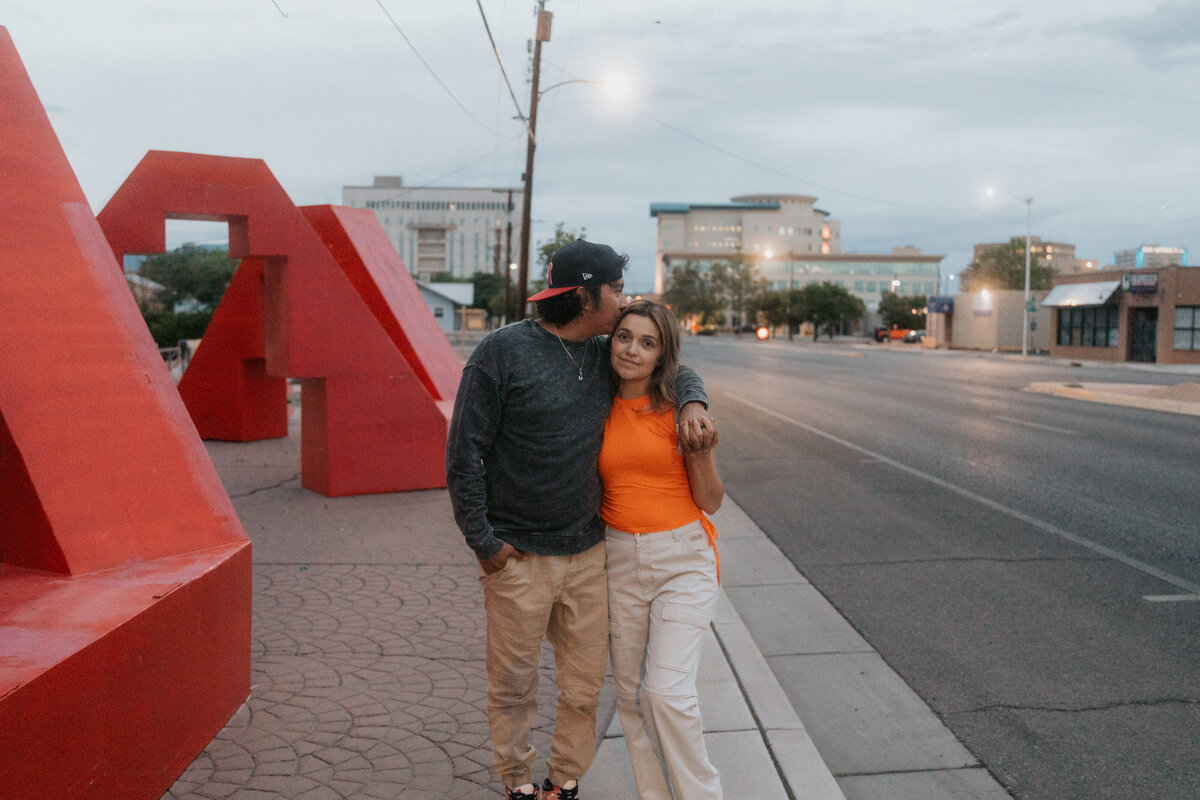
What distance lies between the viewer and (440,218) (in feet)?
512

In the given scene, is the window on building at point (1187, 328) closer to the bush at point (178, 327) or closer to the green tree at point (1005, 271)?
the bush at point (178, 327)

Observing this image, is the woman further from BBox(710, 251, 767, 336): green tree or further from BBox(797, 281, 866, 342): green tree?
BBox(710, 251, 767, 336): green tree

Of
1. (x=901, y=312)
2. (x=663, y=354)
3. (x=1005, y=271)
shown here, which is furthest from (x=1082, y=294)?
(x=901, y=312)

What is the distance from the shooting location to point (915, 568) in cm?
662

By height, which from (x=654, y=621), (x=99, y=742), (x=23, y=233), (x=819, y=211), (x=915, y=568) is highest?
(x=819, y=211)

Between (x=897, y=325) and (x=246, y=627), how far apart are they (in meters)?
103

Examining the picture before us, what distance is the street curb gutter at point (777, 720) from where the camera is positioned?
336 cm

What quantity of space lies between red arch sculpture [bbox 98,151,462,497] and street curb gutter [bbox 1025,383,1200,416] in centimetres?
1502

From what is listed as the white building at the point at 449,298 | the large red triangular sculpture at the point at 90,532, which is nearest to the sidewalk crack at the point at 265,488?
the large red triangular sculpture at the point at 90,532

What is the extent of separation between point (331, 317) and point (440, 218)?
152632 mm

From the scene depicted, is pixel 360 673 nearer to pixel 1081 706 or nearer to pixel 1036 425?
pixel 1081 706

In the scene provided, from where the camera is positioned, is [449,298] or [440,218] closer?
[449,298]

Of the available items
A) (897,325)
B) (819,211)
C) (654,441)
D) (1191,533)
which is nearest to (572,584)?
(654,441)

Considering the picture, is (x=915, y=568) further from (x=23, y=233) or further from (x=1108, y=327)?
(x=1108, y=327)
